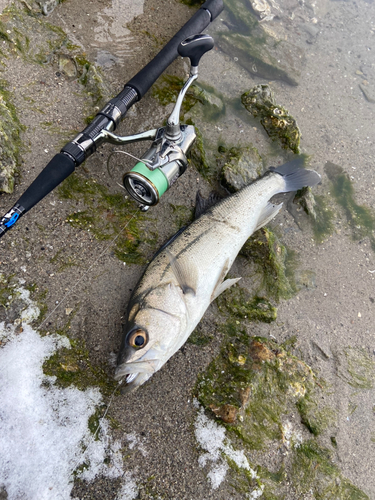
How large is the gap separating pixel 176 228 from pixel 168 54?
2.09 m

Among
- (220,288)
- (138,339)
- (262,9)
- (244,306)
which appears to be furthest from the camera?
(262,9)

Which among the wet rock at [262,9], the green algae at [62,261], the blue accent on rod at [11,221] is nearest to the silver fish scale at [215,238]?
the green algae at [62,261]

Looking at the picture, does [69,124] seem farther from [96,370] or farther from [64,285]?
[96,370]

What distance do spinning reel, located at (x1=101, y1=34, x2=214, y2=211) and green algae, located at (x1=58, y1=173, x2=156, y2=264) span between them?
13.5 inches

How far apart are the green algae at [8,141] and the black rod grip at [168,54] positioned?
127 cm

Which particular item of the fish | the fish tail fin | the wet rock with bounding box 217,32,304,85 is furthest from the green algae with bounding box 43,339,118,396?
the wet rock with bounding box 217,32,304,85

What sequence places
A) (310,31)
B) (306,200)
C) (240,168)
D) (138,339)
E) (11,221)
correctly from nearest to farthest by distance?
(11,221) → (138,339) → (240,168) → (306,200) → (310,31)

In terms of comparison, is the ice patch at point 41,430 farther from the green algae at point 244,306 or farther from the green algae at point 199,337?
the green algae at point 244,306

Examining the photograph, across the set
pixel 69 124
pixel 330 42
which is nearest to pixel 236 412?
pixel 69 124

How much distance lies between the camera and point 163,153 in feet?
9.95

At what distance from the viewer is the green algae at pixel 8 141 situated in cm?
299

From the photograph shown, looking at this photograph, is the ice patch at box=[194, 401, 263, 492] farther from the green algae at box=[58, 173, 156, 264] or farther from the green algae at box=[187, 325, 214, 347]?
the green algae at box=[58, 173, 156, 264]

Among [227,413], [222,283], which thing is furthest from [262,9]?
[227,413]

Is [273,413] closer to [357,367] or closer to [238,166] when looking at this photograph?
[357,367]
